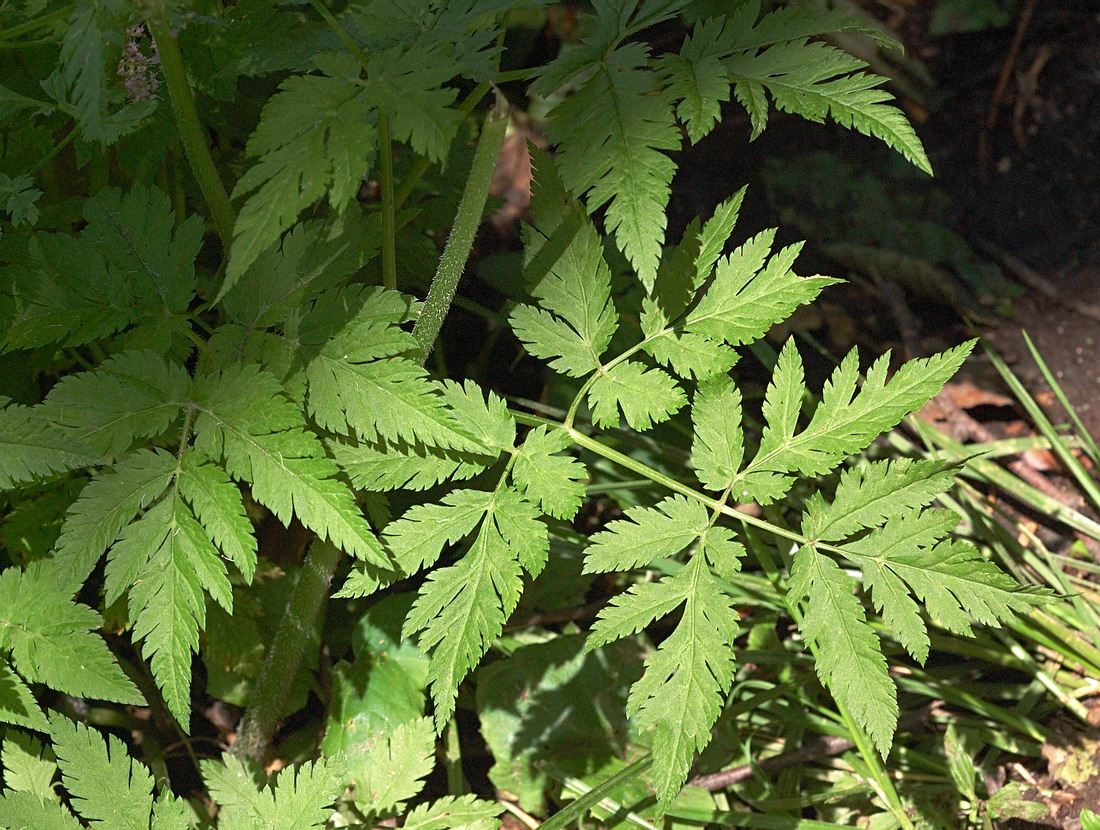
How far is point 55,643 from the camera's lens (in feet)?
4.99

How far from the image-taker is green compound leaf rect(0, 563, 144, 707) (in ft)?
4.93

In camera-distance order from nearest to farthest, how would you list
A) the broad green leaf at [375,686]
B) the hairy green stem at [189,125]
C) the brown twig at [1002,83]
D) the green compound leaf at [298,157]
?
the green compound leaf at [298,157] → the hairy green stem at [189,125] → the broad green leaf at [375,686] → the brown twig at [1002,83]

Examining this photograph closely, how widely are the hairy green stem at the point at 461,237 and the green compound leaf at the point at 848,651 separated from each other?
0.79 m

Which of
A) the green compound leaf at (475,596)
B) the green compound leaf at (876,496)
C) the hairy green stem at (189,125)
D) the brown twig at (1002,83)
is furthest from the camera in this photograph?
the brown twig at (1002,83)

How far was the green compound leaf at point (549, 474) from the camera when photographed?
1525 mm

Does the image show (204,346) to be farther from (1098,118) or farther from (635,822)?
(1098,118)

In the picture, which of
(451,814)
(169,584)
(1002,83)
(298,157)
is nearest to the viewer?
(298,157)

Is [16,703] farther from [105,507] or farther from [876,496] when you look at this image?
[876,496]

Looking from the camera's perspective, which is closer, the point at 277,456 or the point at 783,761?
the point at 277,456

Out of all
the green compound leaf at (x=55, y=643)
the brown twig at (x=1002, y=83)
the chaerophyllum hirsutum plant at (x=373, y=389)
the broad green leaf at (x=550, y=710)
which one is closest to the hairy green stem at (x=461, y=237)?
the chaerophyllum hirsutum plant at (x=373, y=389)

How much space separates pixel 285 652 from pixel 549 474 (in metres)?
0.72

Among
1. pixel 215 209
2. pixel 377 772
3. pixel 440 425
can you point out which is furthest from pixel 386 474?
pixel 377 772

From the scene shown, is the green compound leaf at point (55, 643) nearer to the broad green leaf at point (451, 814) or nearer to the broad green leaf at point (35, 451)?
the broad green leaf at point (35, 451)

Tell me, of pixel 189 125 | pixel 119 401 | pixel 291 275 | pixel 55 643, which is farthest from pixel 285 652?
pixel 189 125
